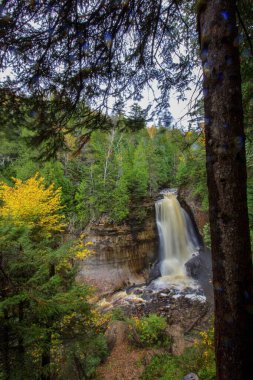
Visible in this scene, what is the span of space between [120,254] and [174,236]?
5.26 meters

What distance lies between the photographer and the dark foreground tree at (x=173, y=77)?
161cm

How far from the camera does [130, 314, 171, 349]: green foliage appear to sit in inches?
426

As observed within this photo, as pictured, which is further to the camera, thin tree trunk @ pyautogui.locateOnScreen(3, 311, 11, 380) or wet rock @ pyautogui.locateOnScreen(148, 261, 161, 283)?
wet rock @ pyautogui.locateOnScreen(148, 261, 161, 283)

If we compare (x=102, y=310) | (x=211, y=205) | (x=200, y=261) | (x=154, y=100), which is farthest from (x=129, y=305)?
(x=211, y=205)

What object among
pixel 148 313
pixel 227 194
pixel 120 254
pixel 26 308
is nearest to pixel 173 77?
pixel 227 194

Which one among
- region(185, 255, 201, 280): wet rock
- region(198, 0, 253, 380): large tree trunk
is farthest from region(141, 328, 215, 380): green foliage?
region(185, 255, 201, 280): wet rock

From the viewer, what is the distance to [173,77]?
4.01 m

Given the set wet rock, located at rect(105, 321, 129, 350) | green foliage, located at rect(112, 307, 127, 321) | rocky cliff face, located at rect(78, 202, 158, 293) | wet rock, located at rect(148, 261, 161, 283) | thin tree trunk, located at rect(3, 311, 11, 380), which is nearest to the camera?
thin tree trunk, located at rect(3, 311, 11, 380)

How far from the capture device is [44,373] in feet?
15.5

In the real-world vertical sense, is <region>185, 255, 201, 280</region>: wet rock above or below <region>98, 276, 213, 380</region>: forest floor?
above

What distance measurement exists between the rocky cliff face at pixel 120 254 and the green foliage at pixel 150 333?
17.3ft

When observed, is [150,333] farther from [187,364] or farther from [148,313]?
[187,364]

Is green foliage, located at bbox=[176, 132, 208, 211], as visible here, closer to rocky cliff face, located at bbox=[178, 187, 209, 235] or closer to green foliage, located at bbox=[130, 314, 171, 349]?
green foliage, located at bbox=[130, 314, 171, 349]

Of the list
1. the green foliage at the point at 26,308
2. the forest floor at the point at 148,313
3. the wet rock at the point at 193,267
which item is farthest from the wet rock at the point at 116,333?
the wet rock at the point at 193,267
